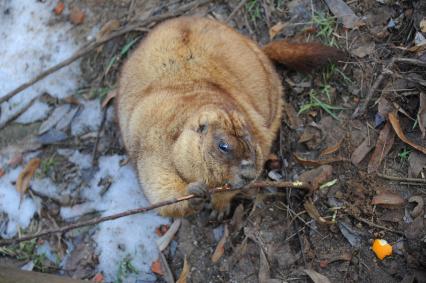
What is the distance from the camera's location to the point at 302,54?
184 inches

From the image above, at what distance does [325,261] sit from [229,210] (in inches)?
40.0

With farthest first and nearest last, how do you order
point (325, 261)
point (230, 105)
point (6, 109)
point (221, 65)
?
point (6, 109), point (221, 65), point (230, 105), point (325, 261)

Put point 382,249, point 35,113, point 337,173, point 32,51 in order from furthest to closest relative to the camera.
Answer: point 32,51, point 35,113, point 337,173, point 382,249

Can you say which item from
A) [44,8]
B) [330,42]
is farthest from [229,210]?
[44,8]

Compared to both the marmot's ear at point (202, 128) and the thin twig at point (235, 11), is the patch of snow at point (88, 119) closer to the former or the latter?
the thin twig at point (235, 11)

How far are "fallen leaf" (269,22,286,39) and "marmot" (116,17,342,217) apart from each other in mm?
368

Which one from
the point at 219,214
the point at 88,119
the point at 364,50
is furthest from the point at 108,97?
the point at 364,50

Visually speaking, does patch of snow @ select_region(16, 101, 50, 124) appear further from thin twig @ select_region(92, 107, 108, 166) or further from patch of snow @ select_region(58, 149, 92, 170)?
thin twig @ select_region(92, 107, 108, 166)

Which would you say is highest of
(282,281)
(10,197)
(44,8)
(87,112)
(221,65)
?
(44,8)

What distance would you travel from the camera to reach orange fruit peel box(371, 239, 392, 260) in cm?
378

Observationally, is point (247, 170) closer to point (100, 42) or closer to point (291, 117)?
point (291, 117)

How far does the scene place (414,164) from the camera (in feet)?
13.2

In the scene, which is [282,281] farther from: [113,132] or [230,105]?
[113,132]

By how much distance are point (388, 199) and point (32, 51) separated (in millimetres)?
4253
